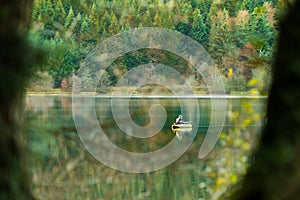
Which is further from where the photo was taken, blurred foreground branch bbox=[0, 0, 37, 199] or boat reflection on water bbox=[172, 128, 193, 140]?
boat reflection on water bbox=[172, 128, 193, 140]

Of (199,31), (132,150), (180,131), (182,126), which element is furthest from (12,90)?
(199,31)

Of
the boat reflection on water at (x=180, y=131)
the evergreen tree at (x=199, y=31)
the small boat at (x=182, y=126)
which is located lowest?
the boat reflection on water at (x=180, y=131)

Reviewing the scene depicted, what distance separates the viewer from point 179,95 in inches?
788

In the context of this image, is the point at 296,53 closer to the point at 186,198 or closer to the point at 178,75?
the point at 186,198

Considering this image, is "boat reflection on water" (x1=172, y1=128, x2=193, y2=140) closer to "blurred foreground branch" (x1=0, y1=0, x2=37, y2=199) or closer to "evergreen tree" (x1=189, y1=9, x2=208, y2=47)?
"evergreen tree" (x1=189, y1=9, x2=208, y2=47)

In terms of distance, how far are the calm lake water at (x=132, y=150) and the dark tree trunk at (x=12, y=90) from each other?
129 mm

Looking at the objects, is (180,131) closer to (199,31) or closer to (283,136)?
(199,31)

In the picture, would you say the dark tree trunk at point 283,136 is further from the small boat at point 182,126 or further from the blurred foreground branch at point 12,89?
the small boat at point 182,126

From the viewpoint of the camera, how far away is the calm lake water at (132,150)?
5.40 feet

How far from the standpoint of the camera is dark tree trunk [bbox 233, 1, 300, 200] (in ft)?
2.77

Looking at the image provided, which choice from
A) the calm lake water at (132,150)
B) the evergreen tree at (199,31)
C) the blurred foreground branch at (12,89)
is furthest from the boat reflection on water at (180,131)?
the blurred foreground branch at (12,89)

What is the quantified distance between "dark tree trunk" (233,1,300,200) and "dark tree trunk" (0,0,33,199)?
34 centimetres

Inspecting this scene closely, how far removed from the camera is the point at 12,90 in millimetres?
835

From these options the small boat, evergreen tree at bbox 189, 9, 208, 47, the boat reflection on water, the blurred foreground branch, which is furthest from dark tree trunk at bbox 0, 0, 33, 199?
evergreen tree at bbox 189, 9, 208, 47
